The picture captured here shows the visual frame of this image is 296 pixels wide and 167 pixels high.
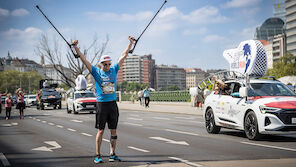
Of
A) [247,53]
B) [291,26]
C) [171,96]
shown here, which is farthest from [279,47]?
[247,53]

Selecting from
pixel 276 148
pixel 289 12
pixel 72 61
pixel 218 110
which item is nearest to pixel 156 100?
pixel 72 61

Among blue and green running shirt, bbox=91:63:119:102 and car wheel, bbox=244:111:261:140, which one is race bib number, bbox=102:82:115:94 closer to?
blue and green running shirt, bbox=91:63:119:102

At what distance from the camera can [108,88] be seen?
8.05 m

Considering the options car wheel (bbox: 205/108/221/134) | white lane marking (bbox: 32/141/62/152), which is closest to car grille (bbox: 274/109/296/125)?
car wheel (bbox: 205/108/221/134)

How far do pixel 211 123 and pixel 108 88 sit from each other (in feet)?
21.8

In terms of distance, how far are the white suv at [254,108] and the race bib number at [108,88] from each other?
14.8 ft

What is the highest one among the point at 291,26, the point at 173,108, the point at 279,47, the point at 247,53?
the point at 291,26

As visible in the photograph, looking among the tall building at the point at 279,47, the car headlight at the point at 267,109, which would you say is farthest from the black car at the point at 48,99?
the tall building at the point at 279,47

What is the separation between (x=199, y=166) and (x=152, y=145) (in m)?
3.72

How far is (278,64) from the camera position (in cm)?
11850

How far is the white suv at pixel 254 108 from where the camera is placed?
10750 millimetres

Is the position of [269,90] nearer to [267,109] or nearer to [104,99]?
[267,109]

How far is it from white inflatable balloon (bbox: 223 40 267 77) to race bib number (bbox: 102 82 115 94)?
8.14 metres

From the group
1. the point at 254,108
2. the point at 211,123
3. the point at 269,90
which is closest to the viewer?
the point at 254,108
